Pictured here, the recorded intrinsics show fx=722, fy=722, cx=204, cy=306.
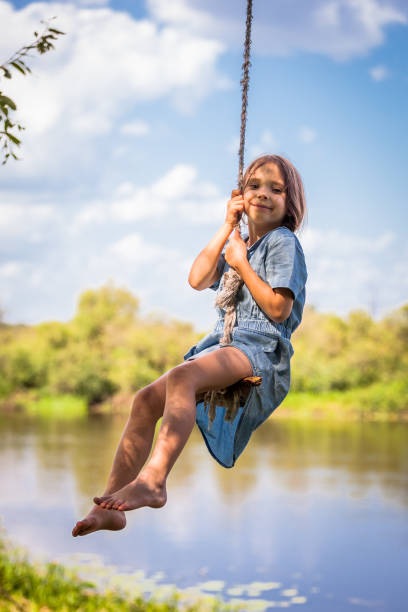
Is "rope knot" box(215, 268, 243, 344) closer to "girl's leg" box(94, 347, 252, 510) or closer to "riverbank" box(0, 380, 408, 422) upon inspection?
"girl's leg" box(94, 347, 252, 510)

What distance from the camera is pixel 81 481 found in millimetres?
24344

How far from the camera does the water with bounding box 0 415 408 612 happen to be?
16.5 m

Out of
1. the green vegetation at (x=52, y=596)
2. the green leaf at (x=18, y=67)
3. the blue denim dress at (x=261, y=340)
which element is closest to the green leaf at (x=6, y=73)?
the green leaf at (x=18, y=67)

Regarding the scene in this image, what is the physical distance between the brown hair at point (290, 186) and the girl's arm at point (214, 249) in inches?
3.3

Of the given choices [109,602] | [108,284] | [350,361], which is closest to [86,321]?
[108,284]

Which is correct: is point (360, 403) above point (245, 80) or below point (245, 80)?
above

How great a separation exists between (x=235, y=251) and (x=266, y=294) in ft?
0.59

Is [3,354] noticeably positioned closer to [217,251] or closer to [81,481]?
[81,481]

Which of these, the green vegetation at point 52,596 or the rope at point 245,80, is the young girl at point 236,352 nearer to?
the rope at point 245,80

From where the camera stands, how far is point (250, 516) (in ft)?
77.6

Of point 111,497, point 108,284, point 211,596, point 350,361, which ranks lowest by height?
point 211,596

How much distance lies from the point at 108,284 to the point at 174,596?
31.9m

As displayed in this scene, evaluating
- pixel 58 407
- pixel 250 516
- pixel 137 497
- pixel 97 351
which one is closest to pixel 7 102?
pixel 137 497

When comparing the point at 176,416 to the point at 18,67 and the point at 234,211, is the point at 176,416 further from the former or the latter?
the point at 18,67
